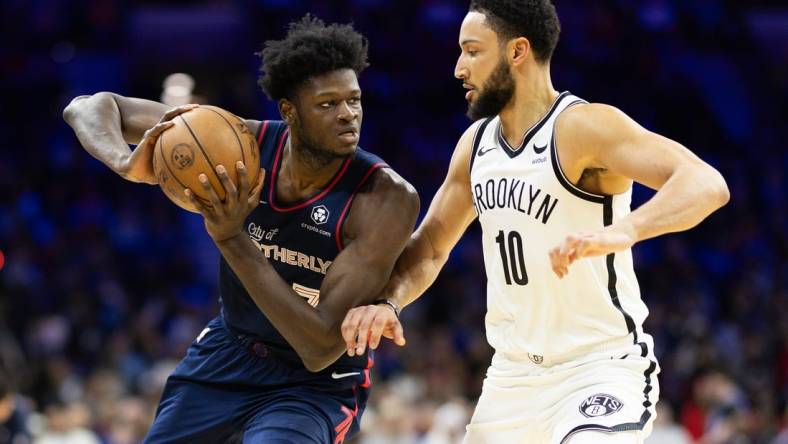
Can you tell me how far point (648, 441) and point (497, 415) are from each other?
716cm

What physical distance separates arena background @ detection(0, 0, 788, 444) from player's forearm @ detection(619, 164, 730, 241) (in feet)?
22.6

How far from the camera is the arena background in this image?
1173cm

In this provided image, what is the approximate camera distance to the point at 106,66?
16672mm

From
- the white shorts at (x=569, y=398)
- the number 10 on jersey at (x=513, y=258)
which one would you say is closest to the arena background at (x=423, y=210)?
the white shorts at (x=569, y=398)

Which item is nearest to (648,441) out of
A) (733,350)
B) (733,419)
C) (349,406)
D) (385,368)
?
(733,419)

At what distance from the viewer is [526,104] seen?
468 cm

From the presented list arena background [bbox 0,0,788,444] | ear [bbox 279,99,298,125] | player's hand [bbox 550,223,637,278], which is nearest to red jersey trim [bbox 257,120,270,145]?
ear [bbox 279,99,298,125]

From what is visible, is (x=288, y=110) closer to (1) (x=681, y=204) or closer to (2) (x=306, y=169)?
(2) (x=306, y=169)

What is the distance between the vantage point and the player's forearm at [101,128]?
15.7ft

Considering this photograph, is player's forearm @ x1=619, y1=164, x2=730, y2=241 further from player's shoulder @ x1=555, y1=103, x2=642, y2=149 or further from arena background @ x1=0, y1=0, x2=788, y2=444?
arena background @ x1=0, y1=0, x2=788, y2=444

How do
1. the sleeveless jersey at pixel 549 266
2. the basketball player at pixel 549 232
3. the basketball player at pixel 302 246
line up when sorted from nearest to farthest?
the basketball player at pixel 549 232
the sleeveless jersey at pixel 549 266
the basketball player at pixel 302 246

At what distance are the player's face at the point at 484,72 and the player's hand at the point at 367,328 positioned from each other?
93 cm

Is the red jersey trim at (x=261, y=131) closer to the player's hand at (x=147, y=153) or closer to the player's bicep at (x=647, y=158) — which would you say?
the player's hand at (x=147, y=153)

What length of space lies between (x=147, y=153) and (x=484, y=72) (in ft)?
4.65
